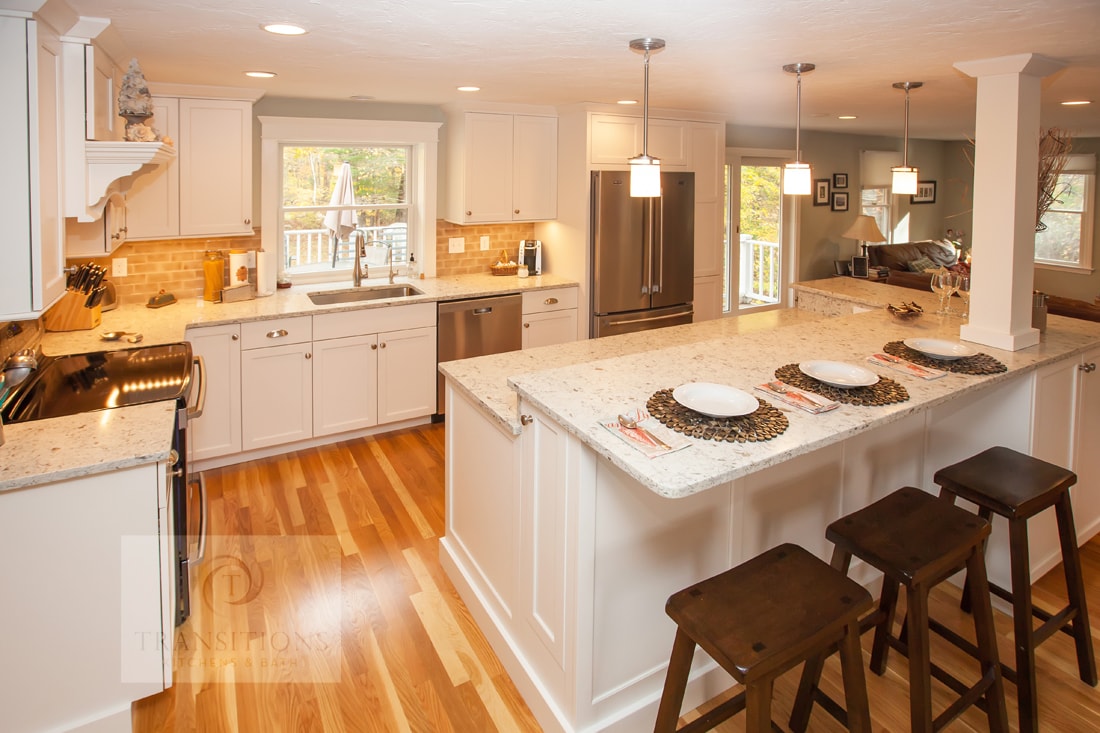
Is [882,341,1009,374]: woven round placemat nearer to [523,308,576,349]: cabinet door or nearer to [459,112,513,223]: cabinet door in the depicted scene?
[523,308,576,349]: cabinet door

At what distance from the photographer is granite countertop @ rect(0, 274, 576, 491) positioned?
188 cm

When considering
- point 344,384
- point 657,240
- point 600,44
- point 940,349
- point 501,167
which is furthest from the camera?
point 657,240

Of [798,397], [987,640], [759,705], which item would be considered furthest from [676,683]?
[987,640]

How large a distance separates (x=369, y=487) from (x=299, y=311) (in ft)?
3.61

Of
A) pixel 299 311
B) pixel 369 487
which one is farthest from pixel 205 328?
pixel 369 487

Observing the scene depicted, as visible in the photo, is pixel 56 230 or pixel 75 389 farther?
pixel 75 389

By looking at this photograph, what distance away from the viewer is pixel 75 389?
8.21 ft

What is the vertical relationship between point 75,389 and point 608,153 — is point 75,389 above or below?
below

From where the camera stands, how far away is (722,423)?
1.83m

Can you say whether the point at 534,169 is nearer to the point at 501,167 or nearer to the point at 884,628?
the point at 501,167

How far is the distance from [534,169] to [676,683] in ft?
13.2

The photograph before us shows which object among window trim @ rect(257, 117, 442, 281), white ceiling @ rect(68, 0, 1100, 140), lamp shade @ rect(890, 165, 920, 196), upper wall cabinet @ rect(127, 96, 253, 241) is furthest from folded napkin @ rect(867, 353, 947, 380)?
upper wall cabinet @ rect(127, 96, 253, 241)

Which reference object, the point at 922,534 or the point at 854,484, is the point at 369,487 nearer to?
the point at 854,484

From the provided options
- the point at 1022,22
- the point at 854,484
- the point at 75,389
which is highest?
the point at 1022,22
